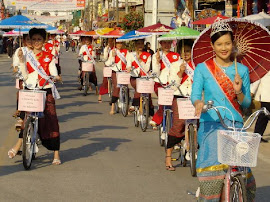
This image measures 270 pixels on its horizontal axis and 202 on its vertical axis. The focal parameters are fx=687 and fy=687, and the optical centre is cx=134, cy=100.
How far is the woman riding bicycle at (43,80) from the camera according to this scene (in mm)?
9711

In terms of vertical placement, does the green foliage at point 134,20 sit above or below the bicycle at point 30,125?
above

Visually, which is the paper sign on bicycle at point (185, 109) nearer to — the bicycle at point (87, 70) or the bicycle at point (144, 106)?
the bicycle at point (144, 106)

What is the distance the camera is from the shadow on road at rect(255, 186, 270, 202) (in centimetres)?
783

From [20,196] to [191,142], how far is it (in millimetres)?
2440

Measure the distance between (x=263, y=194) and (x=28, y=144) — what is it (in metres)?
3.25

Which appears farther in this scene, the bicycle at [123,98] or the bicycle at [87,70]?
the bicycle at [87,70]

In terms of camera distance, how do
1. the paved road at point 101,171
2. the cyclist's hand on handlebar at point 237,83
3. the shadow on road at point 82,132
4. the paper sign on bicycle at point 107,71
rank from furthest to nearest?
the paper sign on bicycle at point 107,71, the shadow on road at point 82,132, the paved road at point 101,171, the cyclist's hand on handlebar at point 237,83

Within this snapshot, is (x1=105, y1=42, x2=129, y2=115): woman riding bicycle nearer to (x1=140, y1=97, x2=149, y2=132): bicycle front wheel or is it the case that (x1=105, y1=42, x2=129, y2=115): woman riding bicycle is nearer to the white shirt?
(x1=140, y1=97, x2=149, y2=132): bicycle front wheel

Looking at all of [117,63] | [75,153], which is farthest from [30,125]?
[117,63]

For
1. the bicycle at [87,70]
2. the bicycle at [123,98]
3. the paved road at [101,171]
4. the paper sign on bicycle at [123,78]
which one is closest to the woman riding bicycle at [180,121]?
the paved road at [101,171]

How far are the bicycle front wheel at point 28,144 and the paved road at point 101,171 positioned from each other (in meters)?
0.14

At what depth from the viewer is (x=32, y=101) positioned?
30.4 ft

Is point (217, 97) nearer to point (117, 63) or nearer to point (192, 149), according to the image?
point (192, 149)

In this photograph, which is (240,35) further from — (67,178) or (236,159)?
(67,178)
